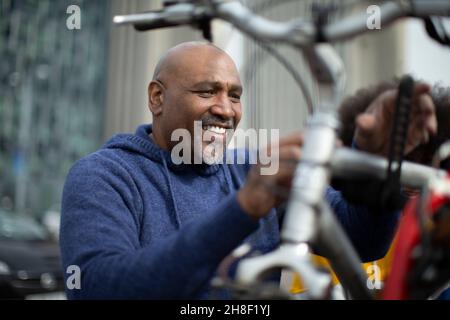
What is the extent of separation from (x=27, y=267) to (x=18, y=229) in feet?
4.92

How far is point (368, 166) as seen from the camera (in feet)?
3.62

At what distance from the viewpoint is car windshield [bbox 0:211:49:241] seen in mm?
6659

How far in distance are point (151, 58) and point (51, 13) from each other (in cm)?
1150

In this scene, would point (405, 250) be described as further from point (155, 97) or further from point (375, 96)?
point (375, 96)

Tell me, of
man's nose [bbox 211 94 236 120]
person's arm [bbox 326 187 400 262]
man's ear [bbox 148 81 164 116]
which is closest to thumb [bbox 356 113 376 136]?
person's arm [bbox 326 187 400 262]

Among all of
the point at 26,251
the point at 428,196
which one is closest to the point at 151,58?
the point at 26,251

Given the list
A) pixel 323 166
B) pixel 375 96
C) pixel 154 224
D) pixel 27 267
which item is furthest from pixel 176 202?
pixel 27 267

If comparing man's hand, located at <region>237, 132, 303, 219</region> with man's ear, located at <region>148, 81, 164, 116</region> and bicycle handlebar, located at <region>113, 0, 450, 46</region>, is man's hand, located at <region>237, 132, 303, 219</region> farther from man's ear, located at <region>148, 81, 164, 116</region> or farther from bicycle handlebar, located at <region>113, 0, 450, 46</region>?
man's ear, located at <region>148, 81, 164, 116</region>

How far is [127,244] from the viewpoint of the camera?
4.55 ft

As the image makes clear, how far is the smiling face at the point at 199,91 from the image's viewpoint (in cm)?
175

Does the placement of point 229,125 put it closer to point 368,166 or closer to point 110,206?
point 110,206

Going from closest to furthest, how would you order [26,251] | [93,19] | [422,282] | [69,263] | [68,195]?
[422,282], [69,263], [68,195], [26,251], [93,19]

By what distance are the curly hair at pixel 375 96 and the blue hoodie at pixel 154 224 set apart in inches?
13.3

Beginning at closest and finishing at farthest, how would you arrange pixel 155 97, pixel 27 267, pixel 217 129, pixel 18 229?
pixel 217 129, pixel 155 97, pixel 27 267, pixel 18 229
